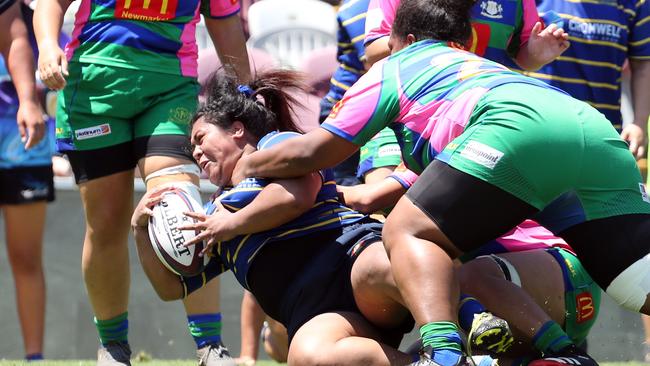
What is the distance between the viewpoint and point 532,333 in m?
3.82

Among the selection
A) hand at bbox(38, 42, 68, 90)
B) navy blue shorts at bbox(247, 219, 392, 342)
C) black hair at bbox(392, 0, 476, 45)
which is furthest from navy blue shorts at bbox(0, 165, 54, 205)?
black hair at bbox(392, 0, 476, 45)

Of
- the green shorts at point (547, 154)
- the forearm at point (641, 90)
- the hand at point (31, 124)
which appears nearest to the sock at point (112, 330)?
the hand at point (31, 124)

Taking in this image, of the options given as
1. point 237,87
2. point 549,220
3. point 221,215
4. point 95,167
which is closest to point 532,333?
point 549,220

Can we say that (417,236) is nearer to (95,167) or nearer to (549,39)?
(549,39)

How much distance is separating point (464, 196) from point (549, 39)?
1473 mm

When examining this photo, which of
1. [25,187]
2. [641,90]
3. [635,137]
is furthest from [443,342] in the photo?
[25,187]

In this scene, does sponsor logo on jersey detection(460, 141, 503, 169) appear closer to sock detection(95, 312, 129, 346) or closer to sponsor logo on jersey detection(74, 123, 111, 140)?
sponsor logo on jersey detection(74, 123, 111, 140)

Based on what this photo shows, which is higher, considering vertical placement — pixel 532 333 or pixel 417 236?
pixel 417 236

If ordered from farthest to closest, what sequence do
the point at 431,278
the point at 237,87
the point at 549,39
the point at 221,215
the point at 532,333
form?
the point at 549,39
the point at 237,87
the point at 221,215
the point at 532,333
the point at 431,278

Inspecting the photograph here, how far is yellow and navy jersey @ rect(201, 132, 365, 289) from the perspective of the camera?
4203 millimetres

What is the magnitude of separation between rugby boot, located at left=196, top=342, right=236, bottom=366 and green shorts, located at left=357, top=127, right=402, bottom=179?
1006 millimetres

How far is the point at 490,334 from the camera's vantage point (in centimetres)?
349

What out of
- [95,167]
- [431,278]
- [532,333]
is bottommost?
[95,167]

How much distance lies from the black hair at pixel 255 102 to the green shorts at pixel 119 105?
2.47 ft
